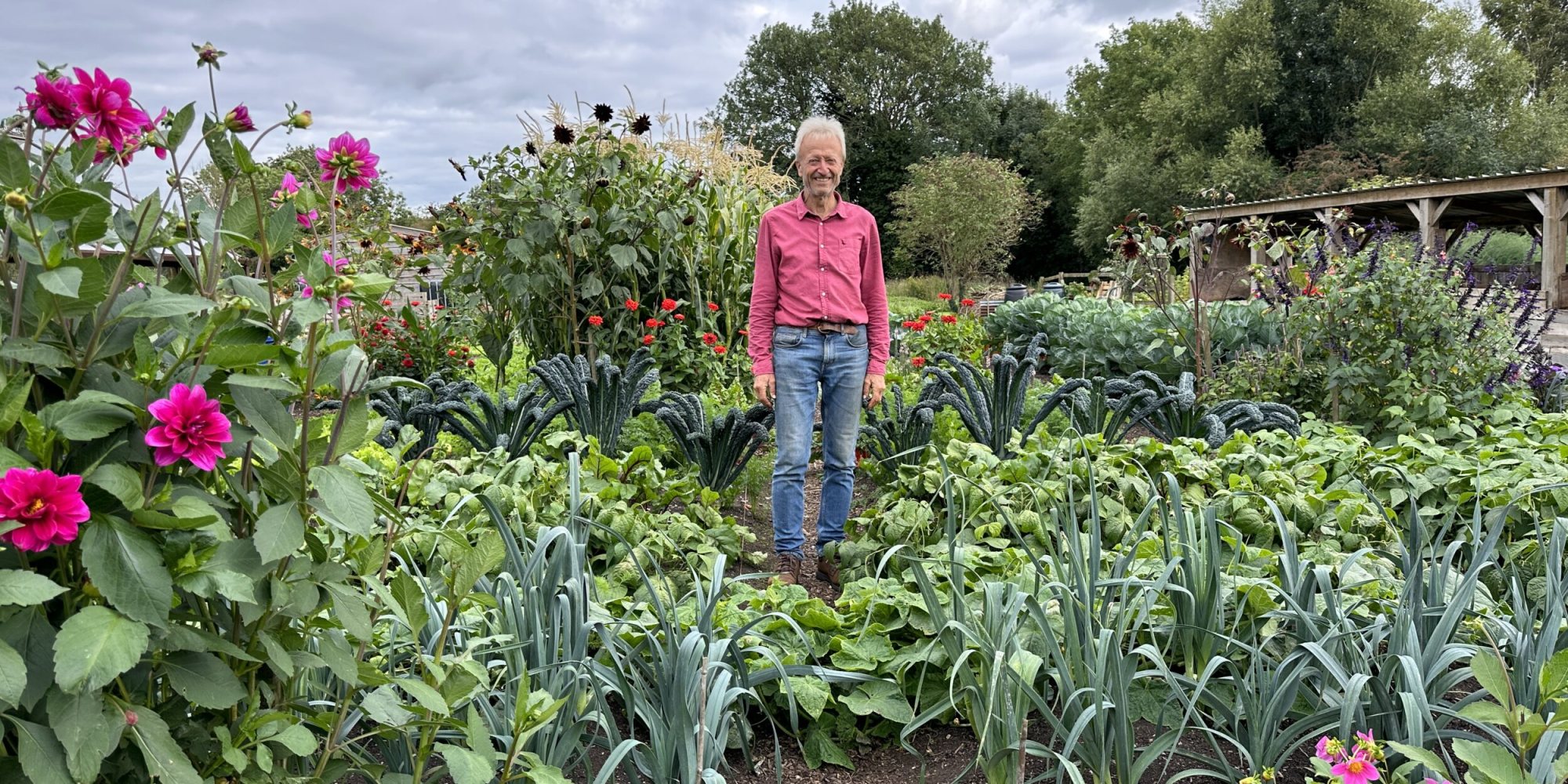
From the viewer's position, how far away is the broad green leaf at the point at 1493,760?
1318 mm

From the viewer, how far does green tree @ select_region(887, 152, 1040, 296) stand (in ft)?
87.4

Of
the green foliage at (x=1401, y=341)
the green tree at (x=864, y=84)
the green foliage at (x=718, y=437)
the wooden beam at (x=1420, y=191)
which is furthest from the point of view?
the green tree at (x=864, y=84)

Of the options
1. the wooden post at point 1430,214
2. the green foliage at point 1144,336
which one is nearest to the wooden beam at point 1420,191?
the wooden post at point 1430,214

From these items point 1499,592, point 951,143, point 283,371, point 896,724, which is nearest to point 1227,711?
point 896,724

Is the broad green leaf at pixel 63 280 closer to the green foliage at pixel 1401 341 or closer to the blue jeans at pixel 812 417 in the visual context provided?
the blue jeans at pixel 812 417

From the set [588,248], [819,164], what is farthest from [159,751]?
[588,248]

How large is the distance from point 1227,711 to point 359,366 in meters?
1.55

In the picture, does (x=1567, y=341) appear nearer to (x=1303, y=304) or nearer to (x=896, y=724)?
(x=1303, y=304)

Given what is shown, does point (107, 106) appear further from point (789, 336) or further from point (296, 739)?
point (789, 336)

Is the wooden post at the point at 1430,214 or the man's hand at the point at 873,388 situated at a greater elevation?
the wooden post at the point at 1430,214

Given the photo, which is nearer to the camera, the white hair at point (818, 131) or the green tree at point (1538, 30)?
the white hair at point (818, 131)

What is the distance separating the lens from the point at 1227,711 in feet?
5.76

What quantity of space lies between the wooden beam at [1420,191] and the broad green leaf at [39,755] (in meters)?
10.6

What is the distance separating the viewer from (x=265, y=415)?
3.62ft
